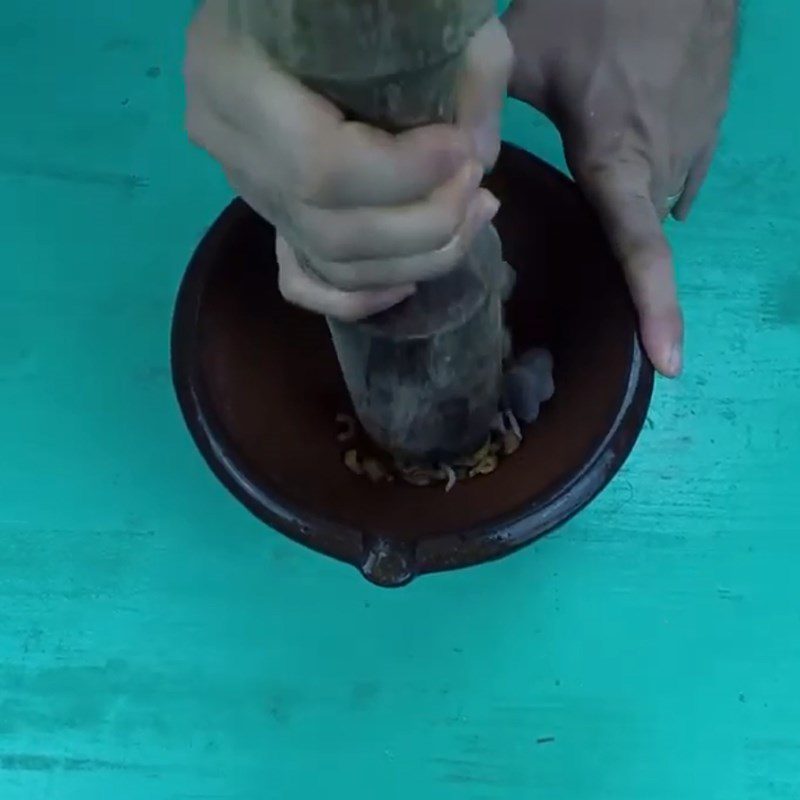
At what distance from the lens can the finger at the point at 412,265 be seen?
48 centimetres

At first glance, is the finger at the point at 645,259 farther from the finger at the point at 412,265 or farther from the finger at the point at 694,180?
the finger at the point at 412,265

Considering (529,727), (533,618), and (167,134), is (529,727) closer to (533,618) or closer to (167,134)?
(533,618)

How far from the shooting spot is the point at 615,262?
2.32 ft

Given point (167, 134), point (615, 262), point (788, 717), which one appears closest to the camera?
point (615, 262)

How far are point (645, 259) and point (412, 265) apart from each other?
0.80 ft

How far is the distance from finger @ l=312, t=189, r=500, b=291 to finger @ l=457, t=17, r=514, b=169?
0.9 inches

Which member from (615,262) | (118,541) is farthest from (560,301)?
(118,541)

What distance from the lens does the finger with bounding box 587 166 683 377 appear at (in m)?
0.68

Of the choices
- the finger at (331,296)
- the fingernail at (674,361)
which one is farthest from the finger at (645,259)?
the finger at (331,296)

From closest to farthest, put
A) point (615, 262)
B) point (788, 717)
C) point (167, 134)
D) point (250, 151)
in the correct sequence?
point (250, 151)
point (615, 262)
point (788, 717)
point (167, 134)

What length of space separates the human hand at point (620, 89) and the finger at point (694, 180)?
0.04ft

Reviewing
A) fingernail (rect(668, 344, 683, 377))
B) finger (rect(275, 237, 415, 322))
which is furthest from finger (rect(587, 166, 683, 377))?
finger (rect(275, 237, 415, 322))

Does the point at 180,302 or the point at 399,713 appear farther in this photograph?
the point at 399,713

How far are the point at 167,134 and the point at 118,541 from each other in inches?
12.2
